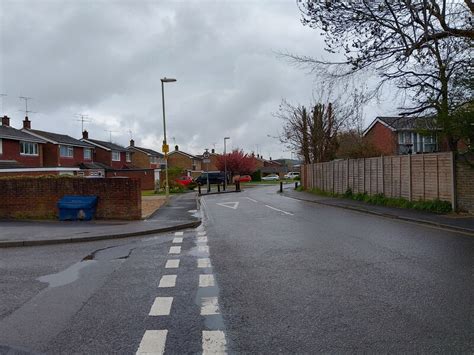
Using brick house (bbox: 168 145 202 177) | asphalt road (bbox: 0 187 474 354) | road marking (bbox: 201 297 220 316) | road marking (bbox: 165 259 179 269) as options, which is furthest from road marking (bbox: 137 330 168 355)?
brick house (bbox: 168 145 202 177)

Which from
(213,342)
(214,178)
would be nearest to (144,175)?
(214,178)

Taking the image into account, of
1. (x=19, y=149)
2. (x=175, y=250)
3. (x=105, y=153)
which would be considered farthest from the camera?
(x=105, y=153)

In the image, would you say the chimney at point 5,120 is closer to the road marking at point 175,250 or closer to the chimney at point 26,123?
the chimney at point 26,123

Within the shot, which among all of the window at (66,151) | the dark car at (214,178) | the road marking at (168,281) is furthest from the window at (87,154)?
the road marking at (168,281)

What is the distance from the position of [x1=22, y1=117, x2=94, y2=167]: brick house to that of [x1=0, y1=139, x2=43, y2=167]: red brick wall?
174cm

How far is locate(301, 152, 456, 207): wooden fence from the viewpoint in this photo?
1611cm

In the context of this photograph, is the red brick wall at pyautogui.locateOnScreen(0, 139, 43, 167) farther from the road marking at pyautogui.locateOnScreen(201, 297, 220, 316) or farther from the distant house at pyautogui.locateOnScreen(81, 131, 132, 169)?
the road marking at pyautogui.locateOnScreen(201, 297, 220, 316)

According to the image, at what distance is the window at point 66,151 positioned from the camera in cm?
4636

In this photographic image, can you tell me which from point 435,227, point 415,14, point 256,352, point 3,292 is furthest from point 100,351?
point 415,14

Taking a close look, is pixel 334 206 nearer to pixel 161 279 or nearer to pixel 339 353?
pixel 161 279

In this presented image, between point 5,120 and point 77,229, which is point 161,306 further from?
point 5,120

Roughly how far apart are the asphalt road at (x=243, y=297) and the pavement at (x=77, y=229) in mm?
737

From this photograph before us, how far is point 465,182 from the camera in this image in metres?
15.0

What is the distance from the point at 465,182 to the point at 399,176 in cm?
460
